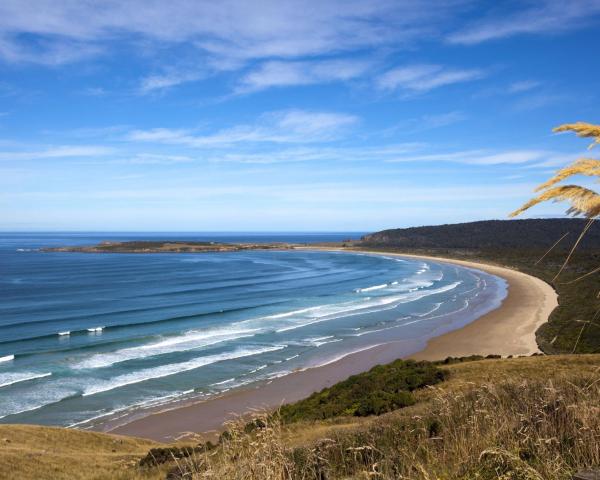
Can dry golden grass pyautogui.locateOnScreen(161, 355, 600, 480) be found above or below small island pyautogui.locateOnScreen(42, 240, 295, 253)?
above

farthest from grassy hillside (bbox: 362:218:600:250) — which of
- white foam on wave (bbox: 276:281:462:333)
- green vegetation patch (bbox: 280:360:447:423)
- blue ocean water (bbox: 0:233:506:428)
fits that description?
green vegetation patch (bbox: 280:360:447:423)

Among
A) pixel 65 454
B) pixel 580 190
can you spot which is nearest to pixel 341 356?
pixel 65 454

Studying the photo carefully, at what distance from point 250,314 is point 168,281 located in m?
25.2

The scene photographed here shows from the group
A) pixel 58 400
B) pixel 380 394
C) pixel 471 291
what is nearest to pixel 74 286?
pixel 58 400

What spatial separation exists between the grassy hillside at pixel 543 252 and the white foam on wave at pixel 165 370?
16519 mm

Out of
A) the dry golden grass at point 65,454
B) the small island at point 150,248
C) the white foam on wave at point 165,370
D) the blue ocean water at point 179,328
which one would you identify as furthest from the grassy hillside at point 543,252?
the small island at point 150,248

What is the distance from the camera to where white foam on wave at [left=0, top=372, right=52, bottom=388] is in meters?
22.5

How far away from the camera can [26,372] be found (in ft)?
79.2

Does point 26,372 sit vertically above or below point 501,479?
below

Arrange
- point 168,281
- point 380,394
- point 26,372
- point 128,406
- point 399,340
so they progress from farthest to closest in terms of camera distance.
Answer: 1. point 168,281
2. point 399,340
3. point 26,372
4. point 128,406
5. point 380,394

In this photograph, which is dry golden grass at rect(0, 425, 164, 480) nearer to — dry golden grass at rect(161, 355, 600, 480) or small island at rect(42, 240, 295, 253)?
dry golden grass at rect(161, 355, 600, 480)

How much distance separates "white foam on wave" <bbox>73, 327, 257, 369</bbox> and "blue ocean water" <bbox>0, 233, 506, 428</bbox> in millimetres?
69

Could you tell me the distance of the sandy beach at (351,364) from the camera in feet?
58.9

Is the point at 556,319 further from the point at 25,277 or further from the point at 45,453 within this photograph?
the point at 25,277
